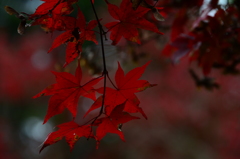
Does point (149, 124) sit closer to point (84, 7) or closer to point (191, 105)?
point (191, 105)

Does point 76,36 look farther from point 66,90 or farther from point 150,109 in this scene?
point 150,109

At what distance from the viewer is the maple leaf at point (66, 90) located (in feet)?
1.86

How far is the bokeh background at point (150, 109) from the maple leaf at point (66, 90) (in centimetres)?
320

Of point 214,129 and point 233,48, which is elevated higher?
point 233,48

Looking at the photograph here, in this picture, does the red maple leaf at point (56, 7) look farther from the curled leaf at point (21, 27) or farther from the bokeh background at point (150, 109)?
the bokeh background at point (150, 109)

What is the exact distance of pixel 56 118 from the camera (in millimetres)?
5047

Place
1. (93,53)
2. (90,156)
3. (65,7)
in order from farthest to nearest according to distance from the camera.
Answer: (90,156) < (93,53) < (65,7)

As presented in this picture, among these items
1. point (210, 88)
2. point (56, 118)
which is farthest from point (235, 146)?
point (56, 118)

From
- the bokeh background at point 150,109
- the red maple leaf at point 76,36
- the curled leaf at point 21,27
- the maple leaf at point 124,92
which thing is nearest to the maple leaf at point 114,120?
the maple leaf at point 124,92

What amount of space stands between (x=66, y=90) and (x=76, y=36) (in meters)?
0.14

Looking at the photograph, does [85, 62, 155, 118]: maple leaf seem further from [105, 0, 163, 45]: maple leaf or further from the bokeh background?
the bokeh background

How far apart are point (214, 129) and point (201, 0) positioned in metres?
3.33

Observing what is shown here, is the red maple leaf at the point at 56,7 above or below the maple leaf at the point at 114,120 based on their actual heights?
above

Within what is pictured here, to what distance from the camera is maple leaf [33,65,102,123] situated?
22.3 inches
